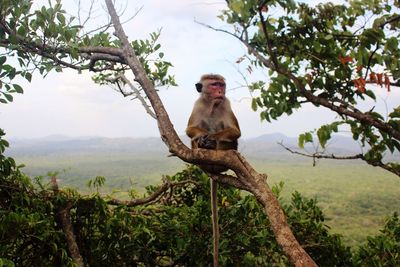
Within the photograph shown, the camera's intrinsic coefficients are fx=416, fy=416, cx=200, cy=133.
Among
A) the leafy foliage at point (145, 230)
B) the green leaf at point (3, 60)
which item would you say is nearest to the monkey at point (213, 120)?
the leafy foliage at point (145, 230)

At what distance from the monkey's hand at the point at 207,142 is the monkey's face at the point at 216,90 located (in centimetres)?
69

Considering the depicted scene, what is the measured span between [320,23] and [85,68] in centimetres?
385

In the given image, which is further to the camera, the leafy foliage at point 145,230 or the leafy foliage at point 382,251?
the leafy foliage at point 382,251

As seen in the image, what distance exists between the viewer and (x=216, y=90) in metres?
6.24

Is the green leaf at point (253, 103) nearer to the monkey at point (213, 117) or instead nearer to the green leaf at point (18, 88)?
the monkey at point (213, 117)

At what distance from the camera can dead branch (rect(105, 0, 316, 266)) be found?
113 inches

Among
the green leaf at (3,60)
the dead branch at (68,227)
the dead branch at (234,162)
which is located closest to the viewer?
the dead branch at (234,162)

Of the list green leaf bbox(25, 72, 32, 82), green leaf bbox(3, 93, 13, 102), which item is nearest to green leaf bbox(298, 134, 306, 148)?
green leaf bbox(25, 72, 32, 82)

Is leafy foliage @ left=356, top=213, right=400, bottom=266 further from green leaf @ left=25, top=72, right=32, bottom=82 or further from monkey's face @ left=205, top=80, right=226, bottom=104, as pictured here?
green leaf @ left=25, top=72, right=32, bottom=82

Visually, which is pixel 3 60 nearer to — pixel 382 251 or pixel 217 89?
pixel 217 89

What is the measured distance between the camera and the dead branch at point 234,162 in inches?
113

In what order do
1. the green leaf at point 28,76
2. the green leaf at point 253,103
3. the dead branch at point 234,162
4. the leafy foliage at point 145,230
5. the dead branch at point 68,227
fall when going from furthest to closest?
the green leaf at point 253,103 → the leafy foliage at point 145,230 → the dead branch at point 68,227 → the green leaf at point 28,76 → the dead branch at point 234,162

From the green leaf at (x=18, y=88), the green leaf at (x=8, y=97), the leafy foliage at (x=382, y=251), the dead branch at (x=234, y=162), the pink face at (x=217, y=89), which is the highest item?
the pink face at (x=217, y=89)

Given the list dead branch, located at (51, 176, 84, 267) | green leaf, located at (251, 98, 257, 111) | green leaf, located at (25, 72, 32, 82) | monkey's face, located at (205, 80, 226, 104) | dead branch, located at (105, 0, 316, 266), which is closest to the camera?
dead branch, located at (105, 0, 316, 266)
